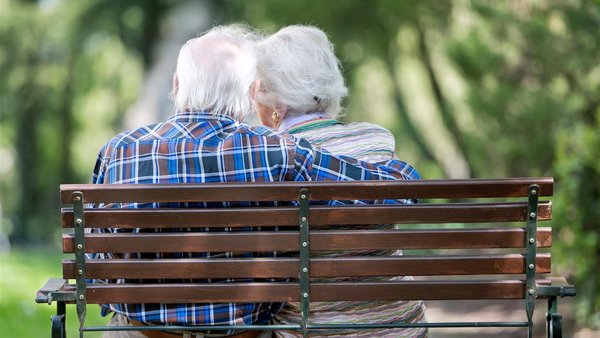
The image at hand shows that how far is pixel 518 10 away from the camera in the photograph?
9062 mm

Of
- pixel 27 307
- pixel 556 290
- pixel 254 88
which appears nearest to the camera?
pixel 556 290

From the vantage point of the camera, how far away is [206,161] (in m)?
3.38

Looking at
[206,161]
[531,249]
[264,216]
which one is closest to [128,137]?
[206,161]

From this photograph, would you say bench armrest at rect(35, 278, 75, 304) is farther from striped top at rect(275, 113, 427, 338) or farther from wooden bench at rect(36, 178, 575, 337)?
striped top at rect(275, 113, 427, 338)

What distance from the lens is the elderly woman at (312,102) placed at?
12.2 feet

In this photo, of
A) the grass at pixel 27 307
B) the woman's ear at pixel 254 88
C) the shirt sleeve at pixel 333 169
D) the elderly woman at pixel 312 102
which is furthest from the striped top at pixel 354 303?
the grass at pixel 27 307

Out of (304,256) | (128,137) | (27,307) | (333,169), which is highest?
(128,137)

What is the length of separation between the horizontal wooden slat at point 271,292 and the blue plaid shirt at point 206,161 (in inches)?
4.2

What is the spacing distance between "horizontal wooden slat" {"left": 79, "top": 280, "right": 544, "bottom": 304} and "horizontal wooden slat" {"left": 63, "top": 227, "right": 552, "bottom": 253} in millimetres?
122

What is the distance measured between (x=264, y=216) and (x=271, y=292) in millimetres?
254

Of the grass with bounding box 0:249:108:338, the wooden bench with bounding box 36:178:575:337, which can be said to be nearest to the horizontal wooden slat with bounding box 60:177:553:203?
the wooden bench with bounding box 36:178:575:337

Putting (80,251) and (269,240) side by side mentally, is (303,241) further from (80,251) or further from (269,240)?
(80,251)

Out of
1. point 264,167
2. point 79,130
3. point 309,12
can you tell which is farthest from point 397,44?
point 79,130

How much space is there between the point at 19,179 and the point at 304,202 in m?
22.3
